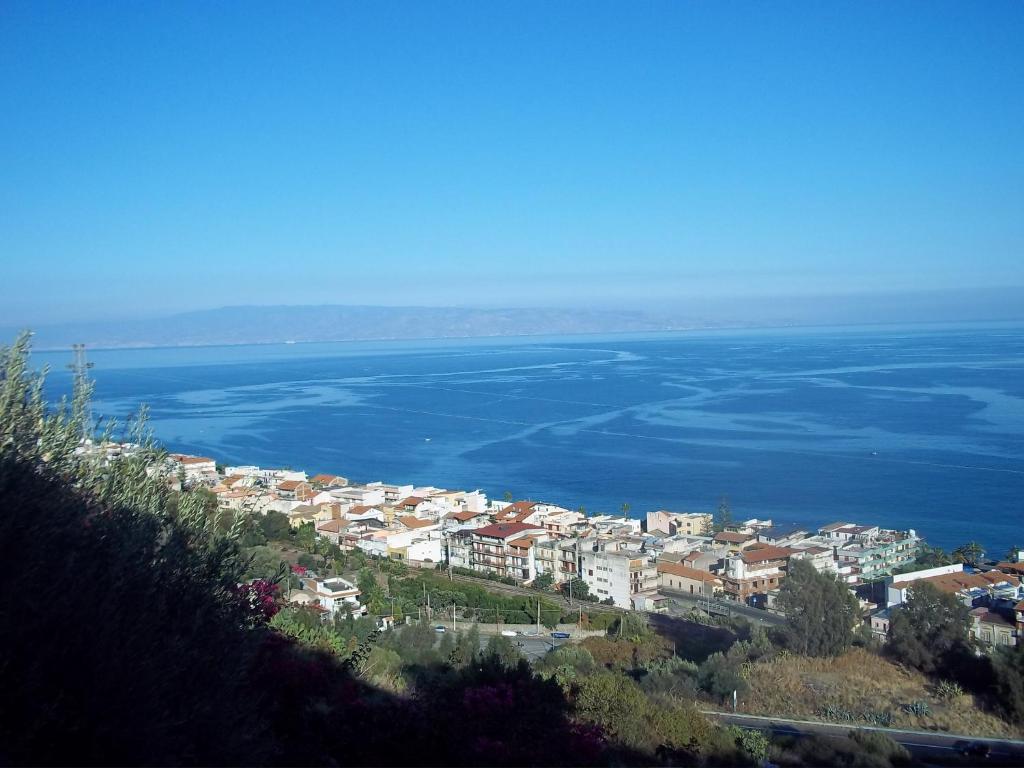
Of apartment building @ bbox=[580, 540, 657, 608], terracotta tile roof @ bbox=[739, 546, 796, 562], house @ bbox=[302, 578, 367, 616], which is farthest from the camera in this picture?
terracotta tile roof @ bbox=[739, 546, 796, 562]

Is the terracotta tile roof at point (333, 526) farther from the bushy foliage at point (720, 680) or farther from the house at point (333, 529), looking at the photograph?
the bushy foliage at point (720, 680)

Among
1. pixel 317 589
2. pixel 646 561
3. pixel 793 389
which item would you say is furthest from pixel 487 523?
pixel 793 389

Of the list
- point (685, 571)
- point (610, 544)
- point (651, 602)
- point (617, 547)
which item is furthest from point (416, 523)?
point (651, 602)

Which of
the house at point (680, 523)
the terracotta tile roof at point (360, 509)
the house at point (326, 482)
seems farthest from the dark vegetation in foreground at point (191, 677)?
the house at point (326, 482)

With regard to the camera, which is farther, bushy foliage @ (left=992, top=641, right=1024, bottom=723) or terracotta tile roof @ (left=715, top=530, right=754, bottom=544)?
terracotta tile roof @ (left=715, top=530, right=754, bottom=544)

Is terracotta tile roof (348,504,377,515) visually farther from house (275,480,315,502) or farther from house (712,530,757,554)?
house (712,530,757,554)

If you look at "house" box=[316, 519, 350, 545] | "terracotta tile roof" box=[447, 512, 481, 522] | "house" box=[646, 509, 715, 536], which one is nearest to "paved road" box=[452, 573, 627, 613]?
"terracotta tile roof" box=[447, 512, 481, 522]
